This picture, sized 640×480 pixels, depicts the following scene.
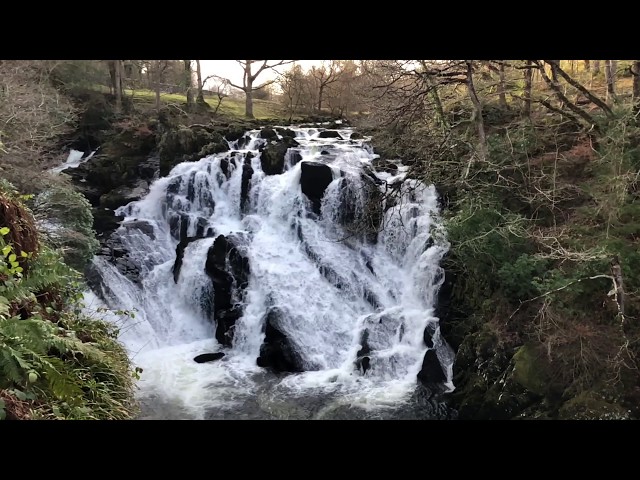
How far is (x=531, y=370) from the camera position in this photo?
7.06 meters

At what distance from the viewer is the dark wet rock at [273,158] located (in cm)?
1475

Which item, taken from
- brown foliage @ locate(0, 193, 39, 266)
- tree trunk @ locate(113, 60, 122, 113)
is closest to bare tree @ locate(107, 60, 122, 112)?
tree trunk @ locate(113, 60, 122, 113)

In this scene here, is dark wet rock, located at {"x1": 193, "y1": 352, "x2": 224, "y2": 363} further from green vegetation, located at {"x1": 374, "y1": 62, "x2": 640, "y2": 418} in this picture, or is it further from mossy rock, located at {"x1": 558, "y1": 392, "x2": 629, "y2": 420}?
mossy rock, located at {"x1": 558, "y1": 392, "x2": 629, "y2": 420}

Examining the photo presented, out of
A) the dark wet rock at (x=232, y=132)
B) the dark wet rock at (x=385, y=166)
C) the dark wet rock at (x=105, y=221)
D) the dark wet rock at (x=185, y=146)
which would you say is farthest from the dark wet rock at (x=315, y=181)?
the dark wet rock at (x=105, y=221)

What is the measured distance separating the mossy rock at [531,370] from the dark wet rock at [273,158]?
9.62 m

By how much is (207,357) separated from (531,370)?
6.55m

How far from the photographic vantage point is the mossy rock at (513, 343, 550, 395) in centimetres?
693

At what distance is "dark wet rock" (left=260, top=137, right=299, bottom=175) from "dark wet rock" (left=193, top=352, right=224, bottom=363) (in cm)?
661

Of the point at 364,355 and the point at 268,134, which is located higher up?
the point at 268,134

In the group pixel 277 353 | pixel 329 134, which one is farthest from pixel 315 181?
pixel 329 134

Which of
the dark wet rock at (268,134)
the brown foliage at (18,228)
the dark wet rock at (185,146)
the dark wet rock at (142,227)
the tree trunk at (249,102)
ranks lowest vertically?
the dark wet rock at (142,227)

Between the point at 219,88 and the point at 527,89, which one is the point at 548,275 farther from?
the point at 219,88

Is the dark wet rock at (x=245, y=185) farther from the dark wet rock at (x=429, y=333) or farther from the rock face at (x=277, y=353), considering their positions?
the dark wet rock at (x=429, y=333)
